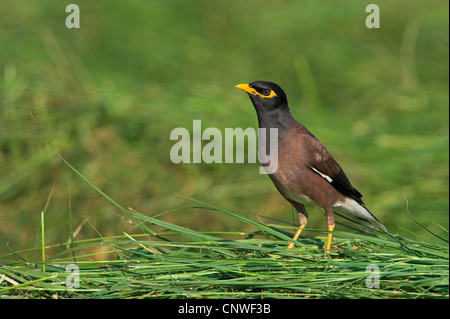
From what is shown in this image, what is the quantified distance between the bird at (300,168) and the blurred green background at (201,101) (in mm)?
1096

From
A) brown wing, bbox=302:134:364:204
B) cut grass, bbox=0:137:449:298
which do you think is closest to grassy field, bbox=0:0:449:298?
cut grass, bbox=0:137:449:298

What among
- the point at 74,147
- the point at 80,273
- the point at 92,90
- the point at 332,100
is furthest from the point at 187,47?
the point at 80,273

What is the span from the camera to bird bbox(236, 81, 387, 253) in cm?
548

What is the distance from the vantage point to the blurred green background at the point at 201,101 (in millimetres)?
9320

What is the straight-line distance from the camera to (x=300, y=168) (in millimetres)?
5512

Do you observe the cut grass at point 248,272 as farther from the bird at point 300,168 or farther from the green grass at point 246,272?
the bird at point 300,168

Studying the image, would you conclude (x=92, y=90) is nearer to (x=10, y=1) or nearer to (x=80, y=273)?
(x=10, y=1)

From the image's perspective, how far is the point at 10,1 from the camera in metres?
14.0

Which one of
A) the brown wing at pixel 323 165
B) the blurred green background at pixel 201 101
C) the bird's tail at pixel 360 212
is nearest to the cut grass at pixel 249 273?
the brown wing at pixel 323 165

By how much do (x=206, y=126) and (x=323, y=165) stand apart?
4415 millimetres

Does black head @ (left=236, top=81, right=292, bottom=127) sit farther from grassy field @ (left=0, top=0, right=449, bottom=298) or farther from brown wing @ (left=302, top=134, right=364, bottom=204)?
grassy field @ (left=0, top=0, right=449, bottom=298)

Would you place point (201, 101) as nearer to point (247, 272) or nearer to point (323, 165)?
point (323, 165)

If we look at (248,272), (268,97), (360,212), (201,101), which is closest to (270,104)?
(268,97)

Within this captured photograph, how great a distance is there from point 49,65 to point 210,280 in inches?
286
